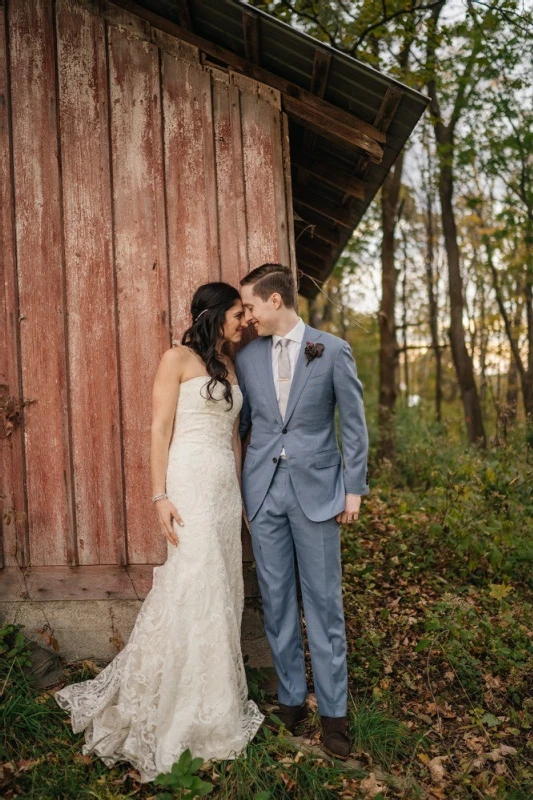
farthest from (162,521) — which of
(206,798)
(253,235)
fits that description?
(253,235)

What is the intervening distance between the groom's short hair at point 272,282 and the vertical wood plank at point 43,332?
51.5 inches

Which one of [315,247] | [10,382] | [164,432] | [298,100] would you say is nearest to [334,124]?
[298,100]

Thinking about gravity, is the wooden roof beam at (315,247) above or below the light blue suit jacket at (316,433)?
above

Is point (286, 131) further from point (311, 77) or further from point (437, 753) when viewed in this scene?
point (437, 753)

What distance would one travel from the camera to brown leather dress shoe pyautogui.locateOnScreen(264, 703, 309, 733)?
143 inches

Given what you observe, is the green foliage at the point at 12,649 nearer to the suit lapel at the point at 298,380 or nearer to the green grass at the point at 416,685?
the green grass at the point at 416,685

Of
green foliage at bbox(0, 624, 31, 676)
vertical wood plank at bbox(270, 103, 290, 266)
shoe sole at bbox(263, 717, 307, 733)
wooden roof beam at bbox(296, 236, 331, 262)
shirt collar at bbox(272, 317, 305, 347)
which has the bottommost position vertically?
shoe sole at bbox(263, 717, 307, 733)

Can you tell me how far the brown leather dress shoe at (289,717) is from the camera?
364 cm

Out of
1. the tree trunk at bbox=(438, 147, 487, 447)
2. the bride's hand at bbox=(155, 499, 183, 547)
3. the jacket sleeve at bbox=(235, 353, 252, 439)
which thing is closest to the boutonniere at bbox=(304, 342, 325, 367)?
the jacket sleeve at bbox=(235, 353, 252, 439)

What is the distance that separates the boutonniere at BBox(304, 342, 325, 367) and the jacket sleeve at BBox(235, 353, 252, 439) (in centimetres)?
45

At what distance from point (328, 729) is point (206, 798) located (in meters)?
0.78

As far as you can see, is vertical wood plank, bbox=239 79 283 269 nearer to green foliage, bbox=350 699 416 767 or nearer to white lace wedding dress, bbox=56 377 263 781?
white lace wedding dress, bbox=56 377 263 781

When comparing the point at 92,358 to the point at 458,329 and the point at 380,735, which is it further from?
the point at 458,329

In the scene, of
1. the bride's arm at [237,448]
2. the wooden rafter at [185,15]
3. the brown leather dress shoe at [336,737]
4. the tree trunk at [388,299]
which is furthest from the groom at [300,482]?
the tree trunk at [388,299]
